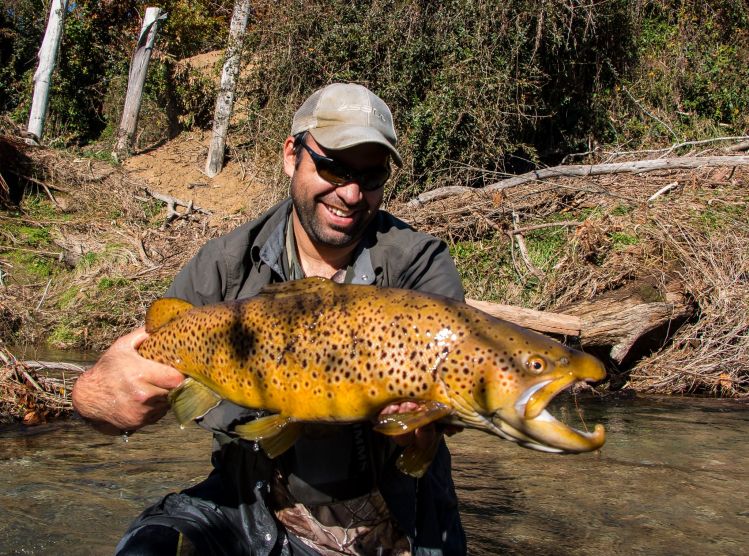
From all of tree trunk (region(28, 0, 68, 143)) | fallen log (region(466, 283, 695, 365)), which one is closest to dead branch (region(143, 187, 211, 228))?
tree trunk (region(28, 0, 68, 143))

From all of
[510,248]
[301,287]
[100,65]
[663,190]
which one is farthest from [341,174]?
[100,65]

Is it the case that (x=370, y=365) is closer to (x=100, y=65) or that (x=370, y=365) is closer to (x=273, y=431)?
(x=273, y=431)

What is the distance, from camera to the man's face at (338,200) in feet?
11.0

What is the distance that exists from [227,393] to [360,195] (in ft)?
3.47

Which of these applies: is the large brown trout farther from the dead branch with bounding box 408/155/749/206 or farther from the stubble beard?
the dead branch with bounding box 408/155/749/206

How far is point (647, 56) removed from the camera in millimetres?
15797

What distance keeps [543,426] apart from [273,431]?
0.96 metres

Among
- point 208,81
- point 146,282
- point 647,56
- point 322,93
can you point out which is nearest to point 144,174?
point 208,81

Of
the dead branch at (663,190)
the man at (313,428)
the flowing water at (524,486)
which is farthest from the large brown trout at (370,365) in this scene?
the dead branch at (663,190)

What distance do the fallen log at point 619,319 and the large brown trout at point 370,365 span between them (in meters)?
5.10

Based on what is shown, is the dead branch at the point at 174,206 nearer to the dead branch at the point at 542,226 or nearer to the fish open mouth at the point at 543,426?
the dead branch at the point at 542,226

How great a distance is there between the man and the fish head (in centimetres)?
86

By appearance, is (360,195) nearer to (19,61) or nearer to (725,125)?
(725,125)

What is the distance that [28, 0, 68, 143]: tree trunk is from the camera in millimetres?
17516
